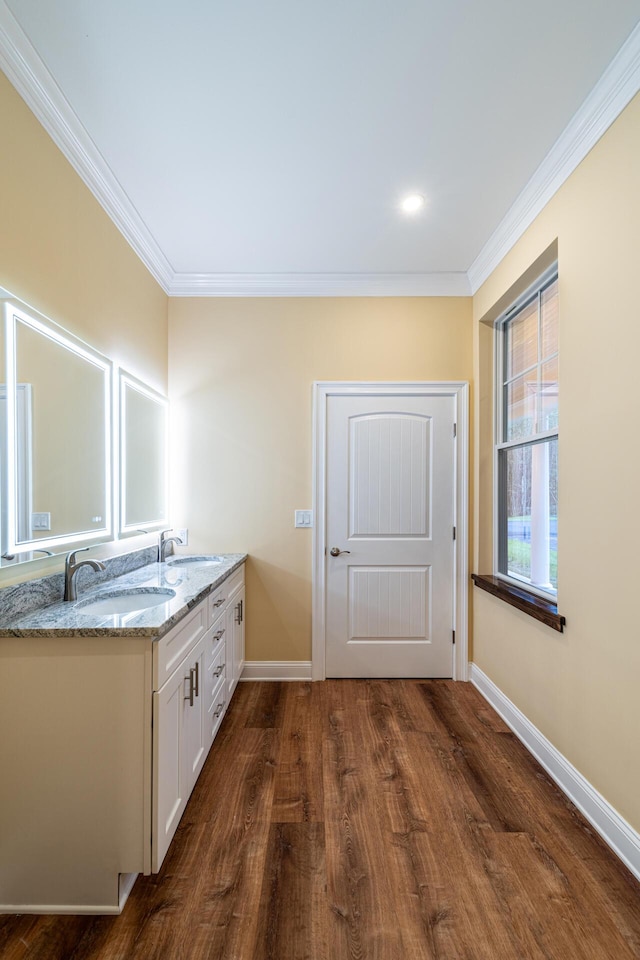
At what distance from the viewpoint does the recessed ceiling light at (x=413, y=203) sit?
2.21m

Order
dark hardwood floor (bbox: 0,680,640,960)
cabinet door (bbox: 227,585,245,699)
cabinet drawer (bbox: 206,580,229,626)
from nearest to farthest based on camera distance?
dark hardwood floor (bbox: 0,680,640,960)
cabinet drawer (bbox: 206,580,229,626)
cabinet door (bbox: 227,585,245,699)

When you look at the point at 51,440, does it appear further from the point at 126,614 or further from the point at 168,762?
the point at 168,762

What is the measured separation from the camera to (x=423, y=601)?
3.04m

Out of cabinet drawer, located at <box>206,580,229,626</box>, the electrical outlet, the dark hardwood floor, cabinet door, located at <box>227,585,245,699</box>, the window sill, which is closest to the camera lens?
the dark hardwood floor

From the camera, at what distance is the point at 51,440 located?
5.70ft

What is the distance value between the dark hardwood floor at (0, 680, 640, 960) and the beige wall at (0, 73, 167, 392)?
2.05 metres

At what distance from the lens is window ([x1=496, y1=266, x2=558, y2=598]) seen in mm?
2295

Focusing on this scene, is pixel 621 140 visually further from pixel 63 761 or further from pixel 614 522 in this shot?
pixel 63 761

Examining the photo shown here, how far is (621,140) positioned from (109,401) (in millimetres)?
2345

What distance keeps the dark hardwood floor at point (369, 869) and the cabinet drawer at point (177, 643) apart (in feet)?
2.21

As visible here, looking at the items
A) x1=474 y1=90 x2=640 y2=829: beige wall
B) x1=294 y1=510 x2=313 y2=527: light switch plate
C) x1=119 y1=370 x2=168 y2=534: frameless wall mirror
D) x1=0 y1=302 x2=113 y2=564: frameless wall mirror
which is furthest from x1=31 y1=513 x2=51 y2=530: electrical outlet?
x1=474 y1=90 x2=640 y2=829: beige wall

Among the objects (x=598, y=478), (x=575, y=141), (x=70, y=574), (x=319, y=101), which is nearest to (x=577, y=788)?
(x=598, y=478)

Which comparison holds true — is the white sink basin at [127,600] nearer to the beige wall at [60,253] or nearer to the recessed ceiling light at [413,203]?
the beige wall at [60,253]

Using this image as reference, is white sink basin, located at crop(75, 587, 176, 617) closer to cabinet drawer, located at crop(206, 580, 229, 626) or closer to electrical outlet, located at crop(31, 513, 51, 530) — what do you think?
cabinet drawer, located at crop(206, 580, 229, 626)
